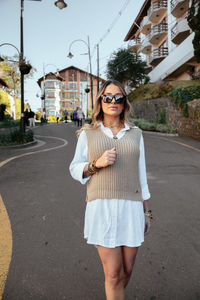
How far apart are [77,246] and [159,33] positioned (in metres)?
37.4

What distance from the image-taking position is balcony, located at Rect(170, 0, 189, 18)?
27575 mm

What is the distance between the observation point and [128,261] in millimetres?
1915

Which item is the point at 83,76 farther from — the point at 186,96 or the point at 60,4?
the point at 60,4

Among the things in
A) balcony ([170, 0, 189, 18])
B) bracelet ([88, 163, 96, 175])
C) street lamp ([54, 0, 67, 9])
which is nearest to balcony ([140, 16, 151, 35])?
balcony ([170, 0, 189, 18])

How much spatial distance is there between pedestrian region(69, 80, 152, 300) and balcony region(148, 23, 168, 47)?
37.4 m

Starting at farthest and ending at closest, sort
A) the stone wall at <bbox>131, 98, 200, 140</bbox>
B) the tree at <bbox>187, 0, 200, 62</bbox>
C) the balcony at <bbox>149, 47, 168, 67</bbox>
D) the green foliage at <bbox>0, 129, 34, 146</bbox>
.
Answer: the balcony at <bbox>149, 47, 168, 67</bbox> < the tree at <bbox>187, 0, 200, 62</bbox> < the stone wall at <bbox>131, 98, 200, 140</bbox> < the green foliage at <bbox>0, 129, 34, 146</bbox>

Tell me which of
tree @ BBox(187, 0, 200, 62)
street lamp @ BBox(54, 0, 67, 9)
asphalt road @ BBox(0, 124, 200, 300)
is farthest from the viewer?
tree @ BBox(187, 0, 200, 62)

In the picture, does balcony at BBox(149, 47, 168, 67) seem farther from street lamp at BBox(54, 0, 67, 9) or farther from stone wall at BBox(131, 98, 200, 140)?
street lamp at BBox(54, 0, 67, 9)

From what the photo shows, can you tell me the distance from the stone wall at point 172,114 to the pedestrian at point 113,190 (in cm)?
1090

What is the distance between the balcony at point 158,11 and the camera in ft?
113

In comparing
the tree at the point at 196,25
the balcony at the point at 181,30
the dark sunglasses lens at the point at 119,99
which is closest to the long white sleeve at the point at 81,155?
the dark sunglasses lens at the point at 119,99

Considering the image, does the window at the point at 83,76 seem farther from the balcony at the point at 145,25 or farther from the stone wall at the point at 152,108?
the stone wall at the point at 152,108

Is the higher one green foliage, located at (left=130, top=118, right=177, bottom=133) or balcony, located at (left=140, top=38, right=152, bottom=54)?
balcony, located at (left=140, top=38, right=152, bottom=54)

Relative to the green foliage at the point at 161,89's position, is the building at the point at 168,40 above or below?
above
